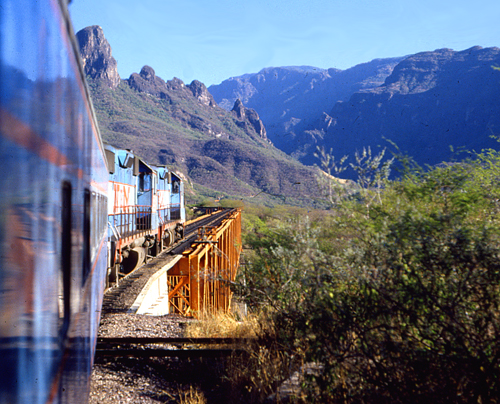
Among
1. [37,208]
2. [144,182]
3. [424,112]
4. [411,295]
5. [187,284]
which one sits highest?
[424,112]

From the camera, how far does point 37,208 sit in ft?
5.33

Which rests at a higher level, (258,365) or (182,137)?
(182,137)

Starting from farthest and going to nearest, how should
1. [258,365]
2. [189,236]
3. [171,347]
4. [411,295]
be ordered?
[189,236]
[171,347]
[258,365]
[411,295]

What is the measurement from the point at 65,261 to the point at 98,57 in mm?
163726

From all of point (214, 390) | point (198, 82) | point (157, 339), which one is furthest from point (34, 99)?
point (198, 82)

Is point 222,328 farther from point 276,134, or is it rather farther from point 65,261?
point 276,134

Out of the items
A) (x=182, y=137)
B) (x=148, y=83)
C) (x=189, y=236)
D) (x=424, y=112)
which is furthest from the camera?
(x=148, y=83)

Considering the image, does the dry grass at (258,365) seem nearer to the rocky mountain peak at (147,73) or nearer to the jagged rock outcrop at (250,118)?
the rocky mountain peak at (147,73)

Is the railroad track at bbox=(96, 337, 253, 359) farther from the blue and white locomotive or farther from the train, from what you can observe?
the blue and white locomotive

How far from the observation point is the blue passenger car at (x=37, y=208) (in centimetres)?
131

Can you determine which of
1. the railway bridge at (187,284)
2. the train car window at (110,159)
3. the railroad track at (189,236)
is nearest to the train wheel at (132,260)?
the railway bridge at (187,284)

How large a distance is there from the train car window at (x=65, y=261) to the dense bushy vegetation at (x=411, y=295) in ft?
7.48

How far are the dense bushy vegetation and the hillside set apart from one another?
66.0 m

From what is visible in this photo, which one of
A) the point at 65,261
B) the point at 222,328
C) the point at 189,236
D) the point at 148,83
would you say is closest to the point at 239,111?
the point at 148,83
